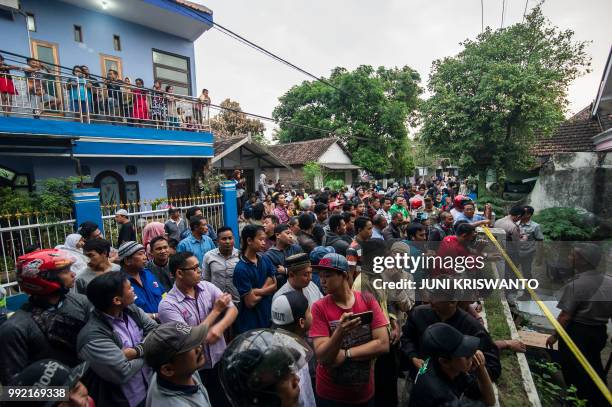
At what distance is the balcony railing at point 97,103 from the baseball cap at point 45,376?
8.27m

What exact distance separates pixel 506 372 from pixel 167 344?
392cm

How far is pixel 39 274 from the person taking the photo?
226 cm

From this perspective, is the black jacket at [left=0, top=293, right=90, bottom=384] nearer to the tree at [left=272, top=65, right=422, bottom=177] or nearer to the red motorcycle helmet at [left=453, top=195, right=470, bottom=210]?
the red motorcycle helmet at [left=453, top=195, right=470, bottom=210]

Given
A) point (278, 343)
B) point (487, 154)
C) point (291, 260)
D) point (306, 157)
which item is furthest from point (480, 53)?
point (278, 343)

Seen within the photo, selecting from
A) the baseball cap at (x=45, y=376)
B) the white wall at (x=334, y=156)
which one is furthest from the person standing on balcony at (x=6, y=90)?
the white wall at (x=334, y=156)

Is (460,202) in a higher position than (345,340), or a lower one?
higher

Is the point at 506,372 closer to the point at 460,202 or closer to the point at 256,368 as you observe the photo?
the point at 460,202

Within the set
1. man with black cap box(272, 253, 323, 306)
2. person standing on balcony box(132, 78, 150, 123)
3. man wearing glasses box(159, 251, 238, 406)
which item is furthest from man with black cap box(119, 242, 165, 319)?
person standing on balcony box(132, 78, 150, 123)

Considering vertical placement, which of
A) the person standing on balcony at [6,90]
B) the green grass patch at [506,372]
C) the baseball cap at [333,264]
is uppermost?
the person standing on balcony at [6,90]

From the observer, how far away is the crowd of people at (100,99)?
7.61 m

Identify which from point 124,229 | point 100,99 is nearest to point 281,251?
point 124,229

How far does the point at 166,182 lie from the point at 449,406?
37.1 ft

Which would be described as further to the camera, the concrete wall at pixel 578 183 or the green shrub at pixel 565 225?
the concrete wall at pixel 578 183

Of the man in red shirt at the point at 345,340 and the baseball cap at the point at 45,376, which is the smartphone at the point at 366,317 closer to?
the man in red shirt at the point at 345,340
